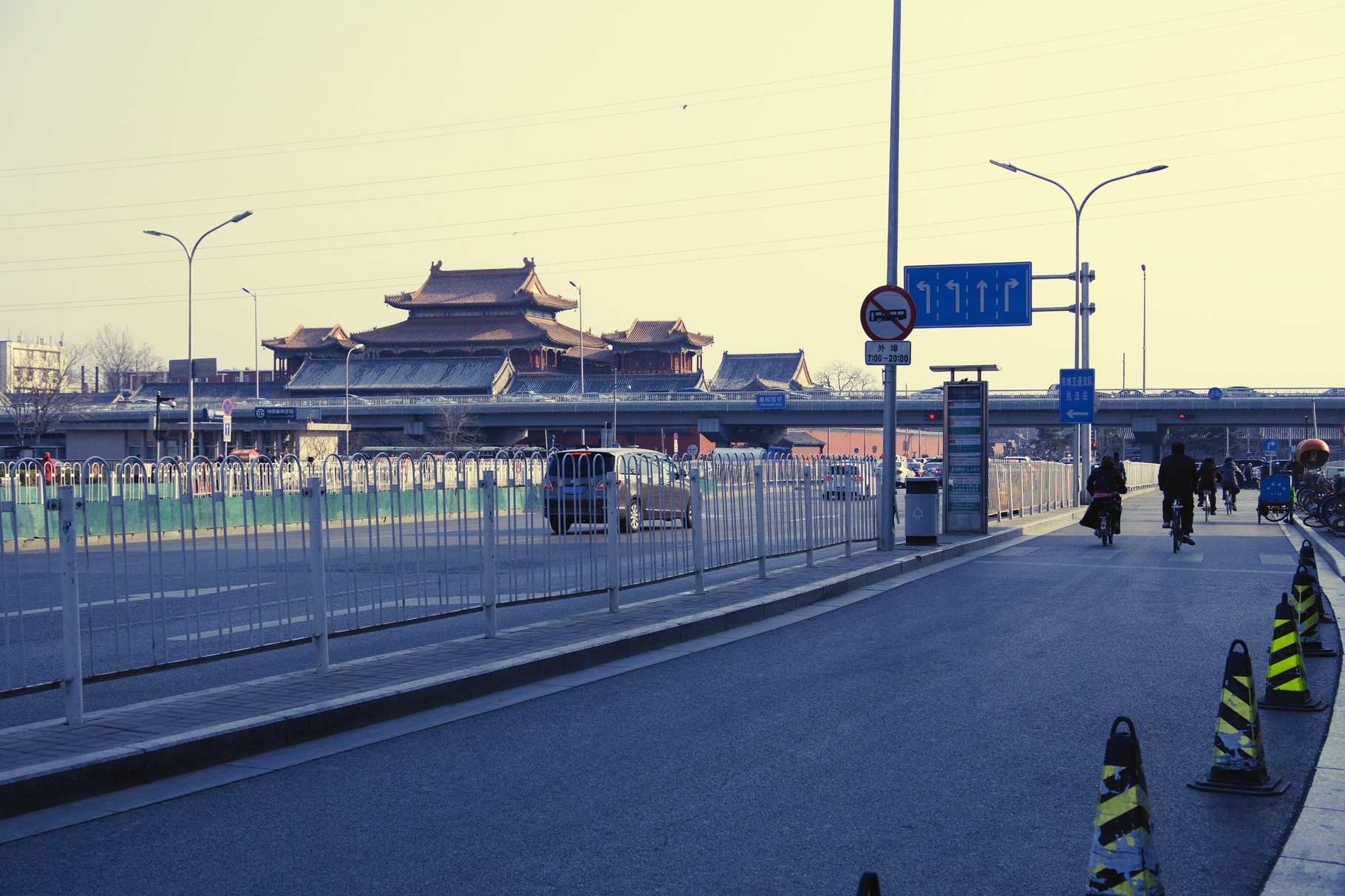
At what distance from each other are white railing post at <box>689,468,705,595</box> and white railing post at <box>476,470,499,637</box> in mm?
2930

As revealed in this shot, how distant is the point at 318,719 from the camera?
22.5 ft

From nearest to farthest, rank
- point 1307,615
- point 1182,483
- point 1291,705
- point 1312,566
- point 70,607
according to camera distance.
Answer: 1. point 70,607
2. point 1291,705
3. point 1307,615
4. point 1312,566
5. point 1182,483

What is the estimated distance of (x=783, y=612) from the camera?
12.3 m

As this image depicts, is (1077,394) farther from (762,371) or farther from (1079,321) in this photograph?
(762,371)

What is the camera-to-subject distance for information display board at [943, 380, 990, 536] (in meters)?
22.2

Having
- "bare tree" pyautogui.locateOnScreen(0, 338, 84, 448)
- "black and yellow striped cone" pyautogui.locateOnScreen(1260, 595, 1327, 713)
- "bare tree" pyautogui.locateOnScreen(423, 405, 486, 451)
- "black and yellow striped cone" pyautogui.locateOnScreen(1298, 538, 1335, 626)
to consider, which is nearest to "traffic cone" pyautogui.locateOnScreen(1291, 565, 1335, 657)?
"black and yellow striped cone" pyautogui.locateOnScreen(1298, 538, 1335, 626)

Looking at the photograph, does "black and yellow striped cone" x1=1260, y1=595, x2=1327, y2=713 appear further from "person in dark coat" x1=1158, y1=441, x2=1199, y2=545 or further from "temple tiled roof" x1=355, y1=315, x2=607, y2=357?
"temple tiled roof" x1=355, y1=315, x2=607, y2=357

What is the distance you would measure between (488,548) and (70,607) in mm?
3300

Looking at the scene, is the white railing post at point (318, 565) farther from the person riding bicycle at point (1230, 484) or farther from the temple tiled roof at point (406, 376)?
the temple tiled roof at point (406, 376)

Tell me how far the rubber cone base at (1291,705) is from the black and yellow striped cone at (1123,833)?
4.19 m

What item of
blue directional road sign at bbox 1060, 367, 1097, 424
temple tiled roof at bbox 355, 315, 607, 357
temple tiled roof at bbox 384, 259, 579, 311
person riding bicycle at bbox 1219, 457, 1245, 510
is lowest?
person riding bicycle at bbox 1219, 457, 1245, 510

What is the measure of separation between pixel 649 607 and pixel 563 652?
8.86 feet

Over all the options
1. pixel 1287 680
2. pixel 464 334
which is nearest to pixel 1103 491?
pixel 1287 680

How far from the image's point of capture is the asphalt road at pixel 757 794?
4.68m
